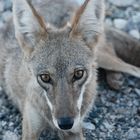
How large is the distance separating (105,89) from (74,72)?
2013 mm

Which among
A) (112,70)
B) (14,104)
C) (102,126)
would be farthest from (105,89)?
(14,104)

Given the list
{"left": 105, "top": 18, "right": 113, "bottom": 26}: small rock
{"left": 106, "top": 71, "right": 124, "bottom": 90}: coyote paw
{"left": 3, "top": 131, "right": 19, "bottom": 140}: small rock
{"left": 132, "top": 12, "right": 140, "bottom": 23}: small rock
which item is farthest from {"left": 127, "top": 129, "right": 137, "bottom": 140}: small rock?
{"left": 132, "top": 12, "right": 140, "bottom": 23}: small rock

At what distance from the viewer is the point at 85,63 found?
5547 mm

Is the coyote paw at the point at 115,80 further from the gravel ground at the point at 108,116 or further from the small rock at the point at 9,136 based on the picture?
the small rock at the point at 9,136

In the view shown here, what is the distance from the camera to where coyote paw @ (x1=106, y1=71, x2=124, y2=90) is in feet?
23.9

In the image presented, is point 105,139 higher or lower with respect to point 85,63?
lower

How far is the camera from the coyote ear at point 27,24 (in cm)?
550

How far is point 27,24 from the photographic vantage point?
5652 millimetres

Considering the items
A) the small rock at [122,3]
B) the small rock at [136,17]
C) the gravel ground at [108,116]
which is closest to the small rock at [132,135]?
the gravel ground at [108,116]

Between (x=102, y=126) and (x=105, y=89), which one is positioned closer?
(x=102, y=126)

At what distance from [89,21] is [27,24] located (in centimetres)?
64

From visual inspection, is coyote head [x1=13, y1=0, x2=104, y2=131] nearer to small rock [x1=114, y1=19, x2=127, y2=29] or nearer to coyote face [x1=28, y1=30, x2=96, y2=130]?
coyote face [x1=28, y1=30, x2=96, y2=130]

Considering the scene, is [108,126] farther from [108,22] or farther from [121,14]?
[121,14]

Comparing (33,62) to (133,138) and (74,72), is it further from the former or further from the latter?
(133,138)
